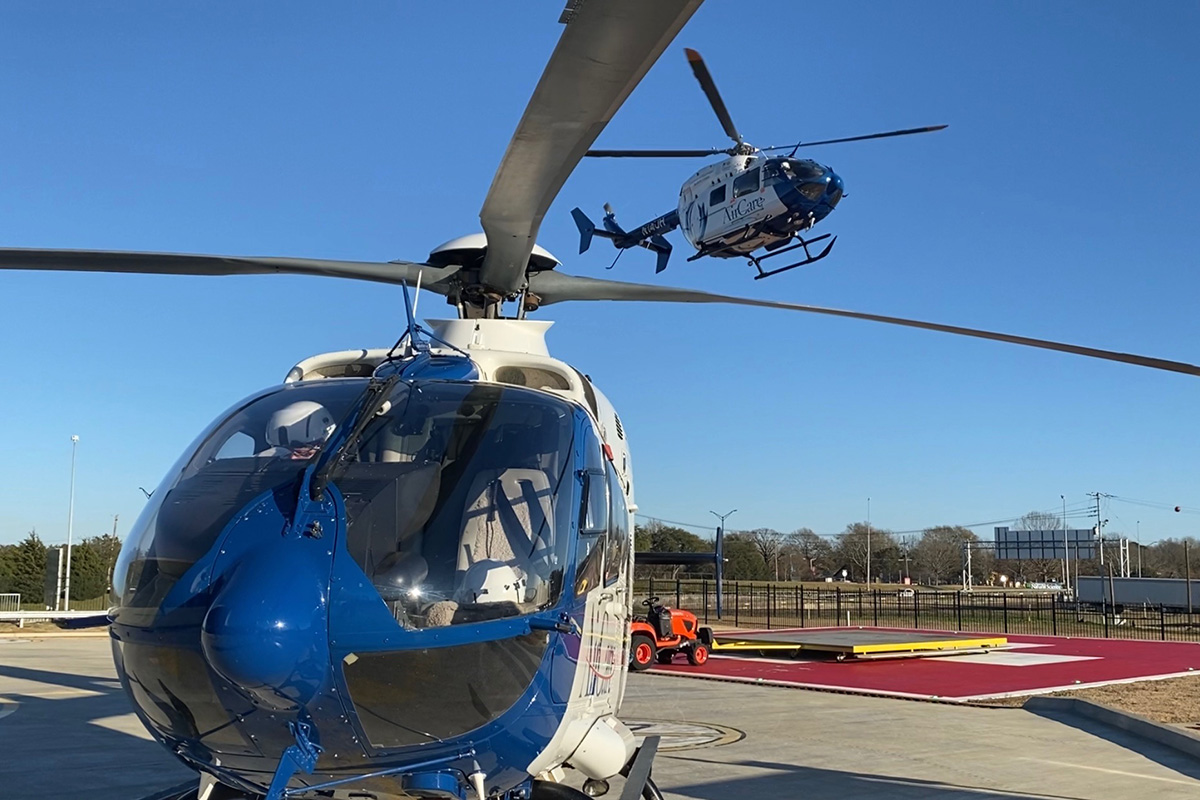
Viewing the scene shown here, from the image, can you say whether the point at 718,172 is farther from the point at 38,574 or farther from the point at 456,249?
the point at 38,574

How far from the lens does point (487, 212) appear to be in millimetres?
4777

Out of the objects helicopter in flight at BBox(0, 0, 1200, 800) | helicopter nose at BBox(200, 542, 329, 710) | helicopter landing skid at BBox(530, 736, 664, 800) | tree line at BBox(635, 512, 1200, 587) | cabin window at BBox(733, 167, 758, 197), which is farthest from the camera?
tree line at BBox(635, 512, 1200, 587)

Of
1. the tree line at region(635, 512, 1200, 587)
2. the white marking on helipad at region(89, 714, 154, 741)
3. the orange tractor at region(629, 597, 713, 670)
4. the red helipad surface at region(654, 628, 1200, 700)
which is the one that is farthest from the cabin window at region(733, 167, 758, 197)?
the tree line at region(635, 512, 1200, 587)

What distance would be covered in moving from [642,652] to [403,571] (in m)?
16.9

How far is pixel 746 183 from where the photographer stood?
76.4ft

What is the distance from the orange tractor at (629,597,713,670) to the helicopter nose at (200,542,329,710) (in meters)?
17.2

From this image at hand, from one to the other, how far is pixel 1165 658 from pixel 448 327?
22.3 meters

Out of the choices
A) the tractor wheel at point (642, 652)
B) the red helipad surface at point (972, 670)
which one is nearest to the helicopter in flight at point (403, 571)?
the red helipad surface at point (972, 670)

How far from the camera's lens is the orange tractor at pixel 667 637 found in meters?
20.3

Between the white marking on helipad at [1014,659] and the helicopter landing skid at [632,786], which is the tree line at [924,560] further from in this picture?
the helicopter landing skid at [632,786]

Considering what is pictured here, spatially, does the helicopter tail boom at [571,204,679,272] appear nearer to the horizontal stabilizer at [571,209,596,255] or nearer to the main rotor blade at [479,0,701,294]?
the horizontal stabilizer at [571,209,596,255]

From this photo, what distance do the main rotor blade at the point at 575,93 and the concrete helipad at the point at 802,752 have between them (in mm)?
5069

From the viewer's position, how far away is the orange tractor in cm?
2027

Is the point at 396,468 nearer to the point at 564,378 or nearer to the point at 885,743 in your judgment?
the point at 564,378
